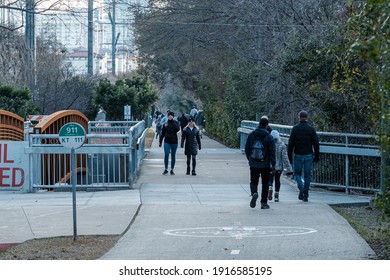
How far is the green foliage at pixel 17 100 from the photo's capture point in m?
30.3

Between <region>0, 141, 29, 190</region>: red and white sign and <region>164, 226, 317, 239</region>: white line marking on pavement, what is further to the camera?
<region>0, 141, 29, 190</region>: red and white sign

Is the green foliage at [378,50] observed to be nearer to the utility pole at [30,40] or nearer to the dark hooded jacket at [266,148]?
the dark hooded jacket at [266,148]

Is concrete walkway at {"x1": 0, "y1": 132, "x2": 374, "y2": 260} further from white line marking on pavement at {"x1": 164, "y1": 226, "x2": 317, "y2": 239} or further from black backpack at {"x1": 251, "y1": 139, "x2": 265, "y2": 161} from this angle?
black backpack at {"x1": 251, "y1": 139, "x2": 265, "y2": 161}

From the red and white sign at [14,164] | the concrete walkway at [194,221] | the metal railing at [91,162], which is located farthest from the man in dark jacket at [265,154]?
the red and white sign at [14,164]

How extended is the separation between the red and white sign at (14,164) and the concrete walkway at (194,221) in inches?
13.8

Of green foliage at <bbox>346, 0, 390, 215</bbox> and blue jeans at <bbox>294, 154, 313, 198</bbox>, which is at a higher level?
green foliage at <bbox>346, 0, 390, 215</bbox>

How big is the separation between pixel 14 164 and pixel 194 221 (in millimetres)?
7032

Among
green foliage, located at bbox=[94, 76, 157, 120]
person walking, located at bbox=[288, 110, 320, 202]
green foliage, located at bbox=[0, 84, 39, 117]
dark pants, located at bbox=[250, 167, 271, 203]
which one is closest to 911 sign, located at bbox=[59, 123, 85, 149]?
dark pants, located at bbox=[250, 167, 271, 203]

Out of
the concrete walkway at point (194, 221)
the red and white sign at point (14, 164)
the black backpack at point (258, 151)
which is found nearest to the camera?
the concrete walkway at point (194, 221)

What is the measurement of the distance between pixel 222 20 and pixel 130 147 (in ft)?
56.6

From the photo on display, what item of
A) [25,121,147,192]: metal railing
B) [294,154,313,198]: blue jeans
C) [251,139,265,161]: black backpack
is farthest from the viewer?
[25,121,147,192]: metal railing

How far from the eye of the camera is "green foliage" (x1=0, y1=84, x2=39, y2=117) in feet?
99.3

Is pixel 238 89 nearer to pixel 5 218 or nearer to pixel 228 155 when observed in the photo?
pixel 228 155

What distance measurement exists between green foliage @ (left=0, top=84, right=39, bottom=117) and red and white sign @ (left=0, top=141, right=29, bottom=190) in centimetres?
1064
